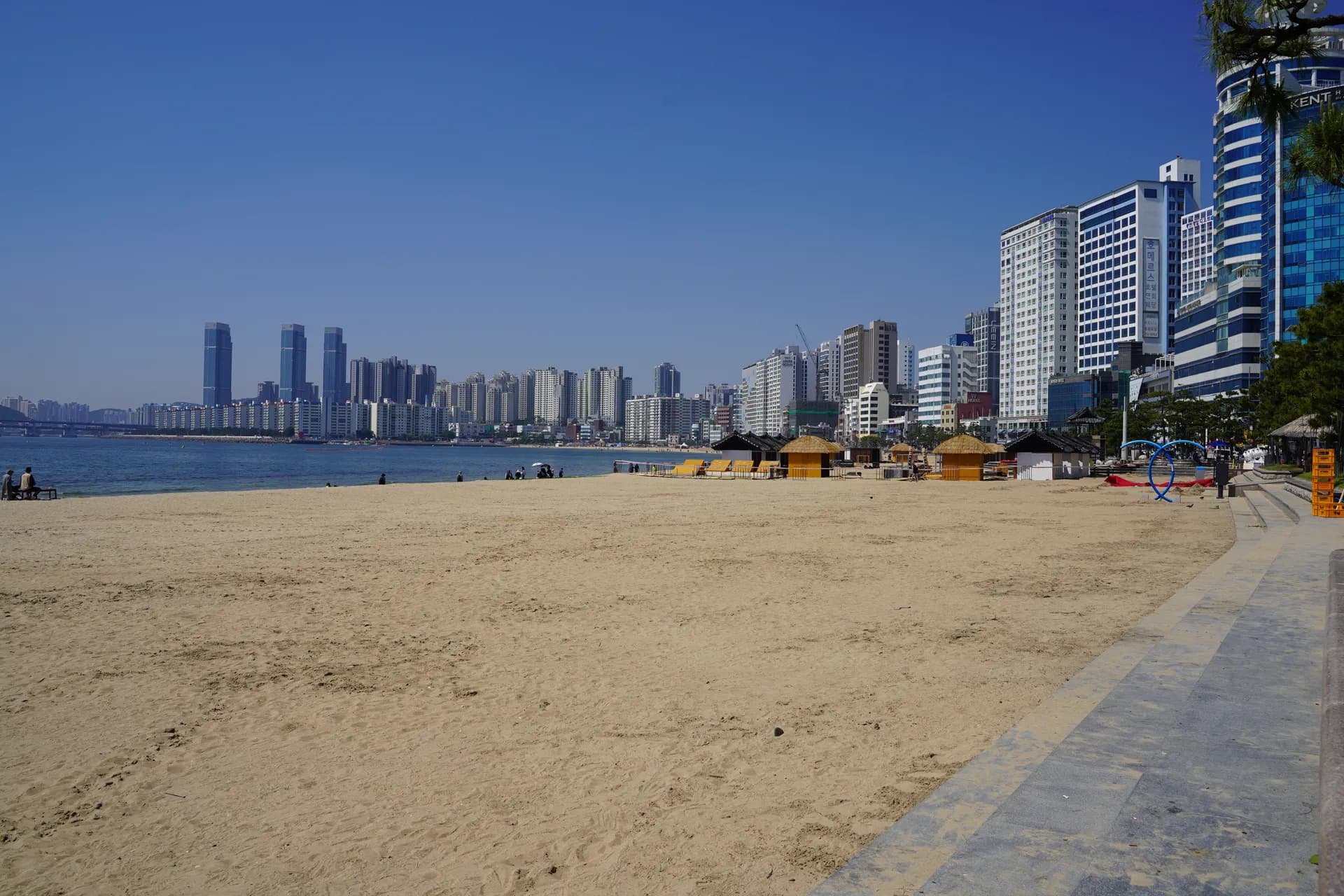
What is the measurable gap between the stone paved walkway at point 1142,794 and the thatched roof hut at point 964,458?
36190 millimetres

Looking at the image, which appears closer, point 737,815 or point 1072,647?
point 737,815

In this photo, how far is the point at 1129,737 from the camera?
→ 411 cm

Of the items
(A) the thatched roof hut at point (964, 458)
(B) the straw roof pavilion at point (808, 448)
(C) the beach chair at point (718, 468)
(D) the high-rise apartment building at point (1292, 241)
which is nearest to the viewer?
(A) the thatched roof hut at point (964, 458)

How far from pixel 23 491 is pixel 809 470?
1339 inches

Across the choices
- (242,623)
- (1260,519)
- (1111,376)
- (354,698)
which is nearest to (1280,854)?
(354,698)

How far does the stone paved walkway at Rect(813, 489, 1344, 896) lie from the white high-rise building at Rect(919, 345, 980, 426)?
16408 centimetres

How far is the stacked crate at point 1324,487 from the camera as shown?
642 inches

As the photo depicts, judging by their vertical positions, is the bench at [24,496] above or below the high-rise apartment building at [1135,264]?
below

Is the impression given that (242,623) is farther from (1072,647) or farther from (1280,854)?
(1280,854)

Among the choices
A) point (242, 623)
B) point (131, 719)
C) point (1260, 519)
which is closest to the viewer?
point (131, 719)

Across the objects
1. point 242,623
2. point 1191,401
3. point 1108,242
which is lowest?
point 242,623

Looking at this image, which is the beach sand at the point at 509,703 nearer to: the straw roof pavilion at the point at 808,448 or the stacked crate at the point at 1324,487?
the stacked crate at the point at 1324,487

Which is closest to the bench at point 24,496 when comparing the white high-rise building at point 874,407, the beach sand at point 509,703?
the beach sand at point 509,703

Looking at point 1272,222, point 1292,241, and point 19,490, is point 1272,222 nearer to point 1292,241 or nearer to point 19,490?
point 1292,241
